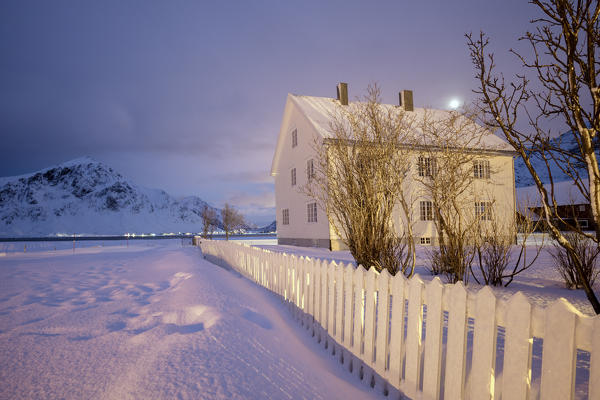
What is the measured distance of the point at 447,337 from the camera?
1.98 meters

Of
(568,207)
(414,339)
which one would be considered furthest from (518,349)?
(568,207)

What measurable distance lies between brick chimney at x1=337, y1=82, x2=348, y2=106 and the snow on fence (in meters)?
17.7

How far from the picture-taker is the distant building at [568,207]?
3741 mm

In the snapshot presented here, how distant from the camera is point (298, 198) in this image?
20.4 m

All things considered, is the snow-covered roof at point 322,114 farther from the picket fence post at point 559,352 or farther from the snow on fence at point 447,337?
the picket fence post at point 559,352

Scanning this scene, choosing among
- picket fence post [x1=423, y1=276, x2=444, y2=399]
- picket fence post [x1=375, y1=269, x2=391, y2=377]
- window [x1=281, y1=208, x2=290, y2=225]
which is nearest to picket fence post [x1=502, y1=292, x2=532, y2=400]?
picket fence post [x1=423, y1=276, x2=444, y2=399]

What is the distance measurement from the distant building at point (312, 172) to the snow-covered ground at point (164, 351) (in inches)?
469

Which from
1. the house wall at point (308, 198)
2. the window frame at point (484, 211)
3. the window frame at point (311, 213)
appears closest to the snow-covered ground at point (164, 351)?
the window frame at point (484, 211)

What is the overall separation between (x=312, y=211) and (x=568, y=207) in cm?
2611

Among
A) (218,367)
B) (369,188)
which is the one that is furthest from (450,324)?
(369,188)

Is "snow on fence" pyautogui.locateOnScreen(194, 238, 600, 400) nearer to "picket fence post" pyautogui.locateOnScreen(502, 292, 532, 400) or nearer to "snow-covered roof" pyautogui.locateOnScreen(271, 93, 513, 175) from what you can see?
"picket fence post" pyautogui.locateOnScreen(502, 292, 532, 400)

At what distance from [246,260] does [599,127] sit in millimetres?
7628

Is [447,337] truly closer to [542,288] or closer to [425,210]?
[542,288]

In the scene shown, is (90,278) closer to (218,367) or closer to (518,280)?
(218,367)
